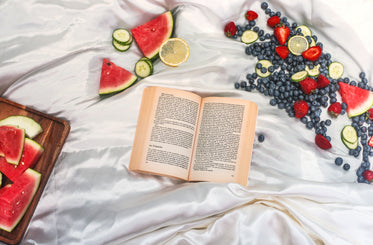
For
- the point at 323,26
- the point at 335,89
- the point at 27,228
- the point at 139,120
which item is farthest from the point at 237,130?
the point at 27,228

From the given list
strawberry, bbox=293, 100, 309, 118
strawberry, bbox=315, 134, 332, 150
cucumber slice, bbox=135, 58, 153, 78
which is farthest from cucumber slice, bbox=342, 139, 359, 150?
cucumber slice, bbox=135, 58, 153, 78

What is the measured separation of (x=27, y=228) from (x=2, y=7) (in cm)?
118

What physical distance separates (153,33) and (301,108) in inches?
35.7

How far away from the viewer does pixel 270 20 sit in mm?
2098

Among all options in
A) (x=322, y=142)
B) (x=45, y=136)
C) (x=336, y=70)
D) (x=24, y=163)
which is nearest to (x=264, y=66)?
(x=336, y=70)

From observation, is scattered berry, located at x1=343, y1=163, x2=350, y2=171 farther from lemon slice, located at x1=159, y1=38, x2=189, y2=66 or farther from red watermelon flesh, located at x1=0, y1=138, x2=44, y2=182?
red watermelon flesh, located at x1=0, y1=138, x2=44, y2=182

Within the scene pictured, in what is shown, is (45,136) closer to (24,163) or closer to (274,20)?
(24,163)

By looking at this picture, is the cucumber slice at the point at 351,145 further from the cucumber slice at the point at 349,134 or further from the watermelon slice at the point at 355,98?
the watermelon slice at the point at 355,98

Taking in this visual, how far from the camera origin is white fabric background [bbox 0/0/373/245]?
70.2 inches

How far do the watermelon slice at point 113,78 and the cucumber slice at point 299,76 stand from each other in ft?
2.88

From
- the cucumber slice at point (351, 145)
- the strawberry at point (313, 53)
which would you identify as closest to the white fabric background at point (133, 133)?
the cucumber slice at point (351, 145)

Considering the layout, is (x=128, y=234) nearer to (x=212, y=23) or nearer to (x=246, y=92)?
(x=246, y=92)

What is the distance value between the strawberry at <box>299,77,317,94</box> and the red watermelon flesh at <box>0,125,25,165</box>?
57.8 inches

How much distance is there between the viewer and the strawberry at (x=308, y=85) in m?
1.96
